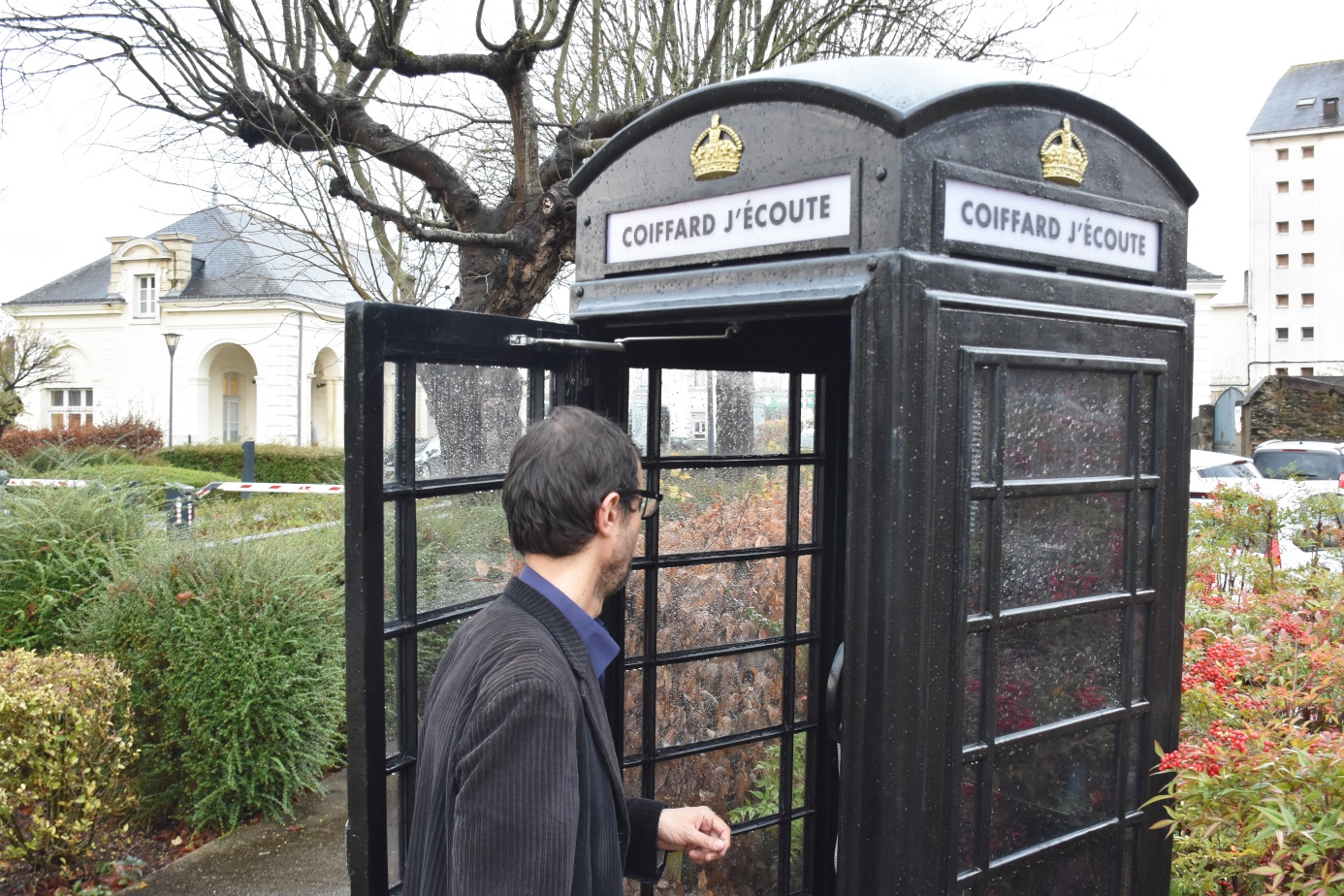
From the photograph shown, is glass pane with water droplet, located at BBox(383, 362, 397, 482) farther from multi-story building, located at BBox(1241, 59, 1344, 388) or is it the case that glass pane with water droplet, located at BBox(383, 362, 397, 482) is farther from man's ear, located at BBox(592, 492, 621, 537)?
multi-story building, located at BBox(1241, 59, 1344, 388)

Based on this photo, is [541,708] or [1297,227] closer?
[541,708]

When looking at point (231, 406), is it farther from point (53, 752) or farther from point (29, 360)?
point (53, 752)

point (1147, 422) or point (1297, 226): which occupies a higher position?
point (1297, 226)

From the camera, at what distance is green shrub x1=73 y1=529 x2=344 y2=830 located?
4.97m

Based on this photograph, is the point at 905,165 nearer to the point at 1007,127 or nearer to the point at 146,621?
the point at 1007,127

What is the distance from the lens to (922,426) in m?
2.07

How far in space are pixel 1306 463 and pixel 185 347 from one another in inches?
1346

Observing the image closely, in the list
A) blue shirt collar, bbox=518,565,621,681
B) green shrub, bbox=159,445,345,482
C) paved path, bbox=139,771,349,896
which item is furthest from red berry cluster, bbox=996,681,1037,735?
green shrub, bbox=159,445,345,482

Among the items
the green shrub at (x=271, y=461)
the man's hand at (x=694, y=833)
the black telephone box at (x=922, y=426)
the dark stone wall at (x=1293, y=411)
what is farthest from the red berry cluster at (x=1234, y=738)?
the dark stone wall at (x=1293, y=411)

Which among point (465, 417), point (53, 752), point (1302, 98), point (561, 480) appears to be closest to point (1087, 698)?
point (561, 480)

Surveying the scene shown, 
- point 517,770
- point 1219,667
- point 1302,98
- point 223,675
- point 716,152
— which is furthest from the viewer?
point 1302,98

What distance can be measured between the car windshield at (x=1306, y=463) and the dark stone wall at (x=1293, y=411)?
10131 mm

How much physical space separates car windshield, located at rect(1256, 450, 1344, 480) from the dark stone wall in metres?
10.1

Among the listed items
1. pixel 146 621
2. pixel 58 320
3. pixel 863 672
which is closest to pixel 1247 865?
pixel 863 672
